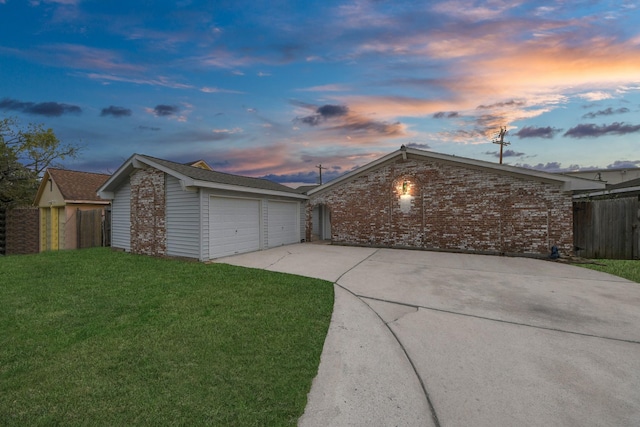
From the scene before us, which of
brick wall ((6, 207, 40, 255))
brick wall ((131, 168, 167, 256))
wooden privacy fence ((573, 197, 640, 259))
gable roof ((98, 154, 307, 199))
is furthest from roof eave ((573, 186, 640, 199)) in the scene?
brick wall ((6, 207, 40, 255))

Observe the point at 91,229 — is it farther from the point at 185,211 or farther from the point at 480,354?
the point at 480,354

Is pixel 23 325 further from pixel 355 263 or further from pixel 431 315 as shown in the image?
pixel 355 263

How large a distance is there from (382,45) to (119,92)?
12.3 meters

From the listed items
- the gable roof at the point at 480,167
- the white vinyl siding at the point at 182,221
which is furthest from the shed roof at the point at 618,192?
the white vinyl siding at the point at 182,221

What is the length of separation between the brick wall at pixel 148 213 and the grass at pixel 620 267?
14581 mm

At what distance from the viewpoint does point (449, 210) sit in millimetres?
11695

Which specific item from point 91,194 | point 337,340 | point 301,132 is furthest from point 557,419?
point 91,194

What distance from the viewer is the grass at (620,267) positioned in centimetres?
730

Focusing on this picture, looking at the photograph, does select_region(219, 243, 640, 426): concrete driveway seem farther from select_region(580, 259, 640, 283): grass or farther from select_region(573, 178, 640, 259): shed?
select_region(573, 178, 640, 259): shed

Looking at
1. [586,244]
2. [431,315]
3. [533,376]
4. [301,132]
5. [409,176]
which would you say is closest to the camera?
[533,376]

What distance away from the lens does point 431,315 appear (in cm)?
449

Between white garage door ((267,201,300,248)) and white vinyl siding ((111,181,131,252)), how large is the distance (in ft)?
20.1

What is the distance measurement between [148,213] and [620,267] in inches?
648

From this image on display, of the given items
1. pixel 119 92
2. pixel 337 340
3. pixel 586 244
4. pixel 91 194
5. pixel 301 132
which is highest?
pixel 119 92
